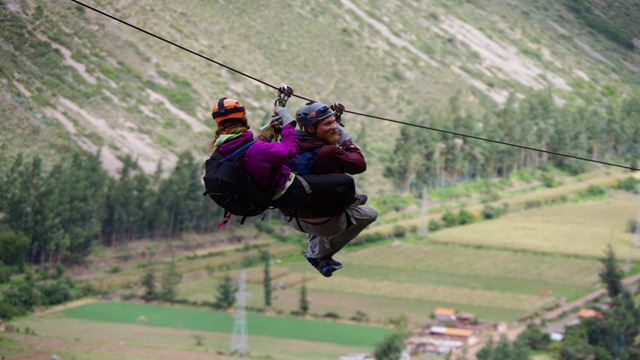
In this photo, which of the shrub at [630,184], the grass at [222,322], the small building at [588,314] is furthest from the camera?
the shrub at [630,184]

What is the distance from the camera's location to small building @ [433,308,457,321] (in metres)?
43.9

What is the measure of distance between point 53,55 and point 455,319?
27668 millimetres

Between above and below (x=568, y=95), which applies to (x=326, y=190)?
below

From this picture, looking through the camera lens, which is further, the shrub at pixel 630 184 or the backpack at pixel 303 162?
the shrub at pixel 630 184

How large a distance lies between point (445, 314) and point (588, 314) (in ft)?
16.7

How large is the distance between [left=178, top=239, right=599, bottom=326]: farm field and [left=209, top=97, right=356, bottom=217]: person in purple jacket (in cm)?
3640

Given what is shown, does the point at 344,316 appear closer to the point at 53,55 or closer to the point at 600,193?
the point at 600,193

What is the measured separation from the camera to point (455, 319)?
144 feet

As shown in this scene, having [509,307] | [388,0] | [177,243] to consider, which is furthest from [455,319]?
[388,0]

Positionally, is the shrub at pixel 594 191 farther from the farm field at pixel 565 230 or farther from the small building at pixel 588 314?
the small building at pixel 588 314

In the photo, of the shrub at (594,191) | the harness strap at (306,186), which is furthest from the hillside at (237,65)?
the harness strap at (306,186)

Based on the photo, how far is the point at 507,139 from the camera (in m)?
66.4

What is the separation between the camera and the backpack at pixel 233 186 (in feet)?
25.1

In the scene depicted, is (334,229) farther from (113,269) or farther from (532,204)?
(532,204)
